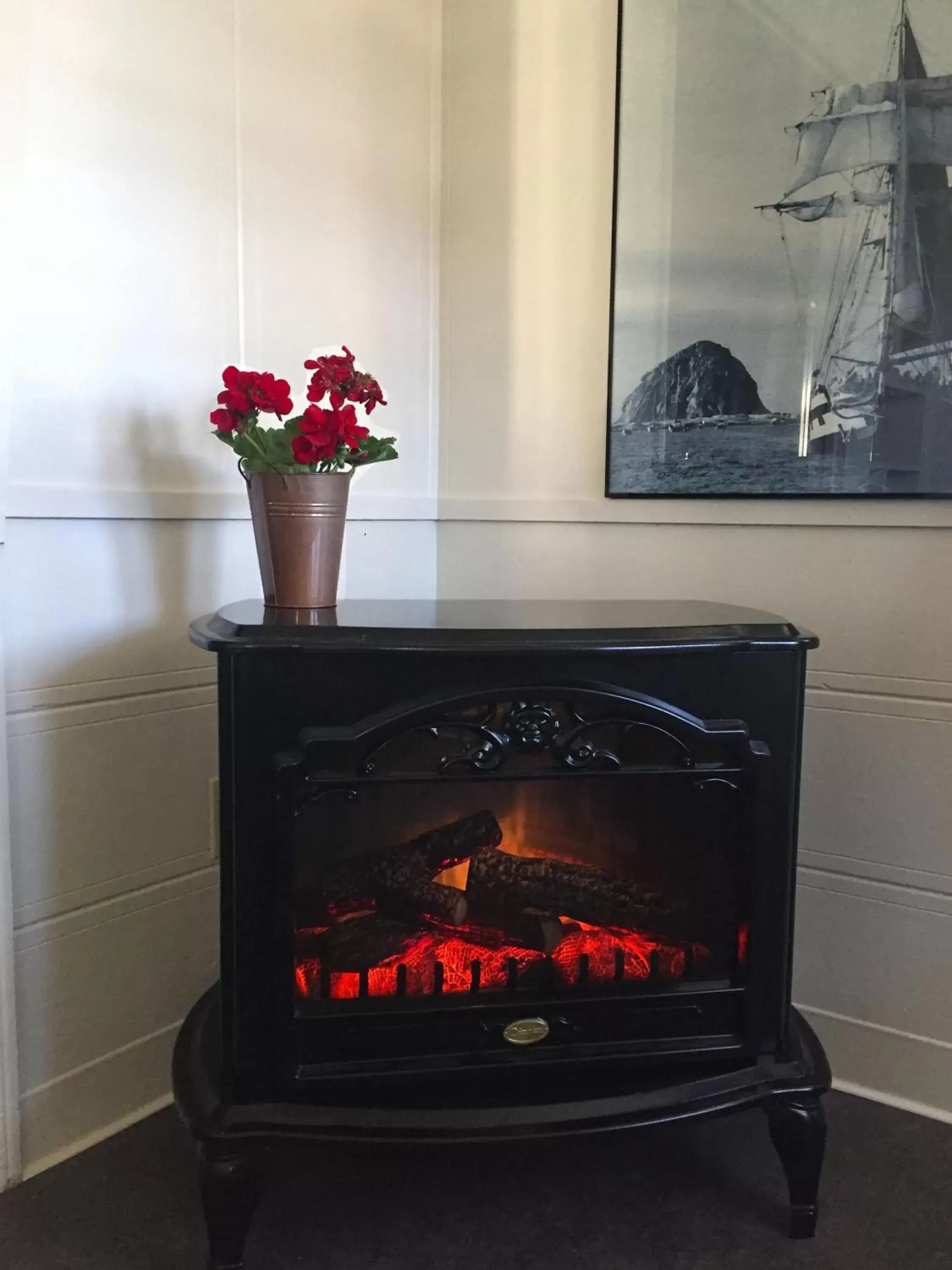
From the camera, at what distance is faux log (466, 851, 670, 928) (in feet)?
4.38

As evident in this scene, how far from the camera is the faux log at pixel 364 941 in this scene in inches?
49.8

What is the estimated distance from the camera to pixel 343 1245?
1.29 meters

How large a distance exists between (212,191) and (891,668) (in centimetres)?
133

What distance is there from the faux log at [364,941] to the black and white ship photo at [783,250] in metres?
0.88

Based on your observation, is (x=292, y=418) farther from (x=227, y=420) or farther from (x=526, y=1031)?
(x=526, y=1031)

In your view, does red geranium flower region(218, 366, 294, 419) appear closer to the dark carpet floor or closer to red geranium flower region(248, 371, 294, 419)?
red geranium flower region(248, 371, 294, 419)

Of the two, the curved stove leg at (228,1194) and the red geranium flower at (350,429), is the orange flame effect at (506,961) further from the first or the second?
the red geranium flower at (350,429)

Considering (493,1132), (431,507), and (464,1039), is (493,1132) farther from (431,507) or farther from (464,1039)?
(431,507)

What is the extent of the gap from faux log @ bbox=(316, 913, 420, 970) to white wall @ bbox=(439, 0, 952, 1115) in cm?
76

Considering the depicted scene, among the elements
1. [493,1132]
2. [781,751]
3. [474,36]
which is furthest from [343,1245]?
[474,36]

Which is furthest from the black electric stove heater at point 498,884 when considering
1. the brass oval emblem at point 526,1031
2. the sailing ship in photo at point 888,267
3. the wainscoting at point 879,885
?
the sailing ship in photo at point 888,267

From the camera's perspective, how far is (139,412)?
1.47 m

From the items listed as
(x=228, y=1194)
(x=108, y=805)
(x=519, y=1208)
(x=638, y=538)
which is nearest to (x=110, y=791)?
(x=108, y=805)

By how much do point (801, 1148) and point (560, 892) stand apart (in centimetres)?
46
